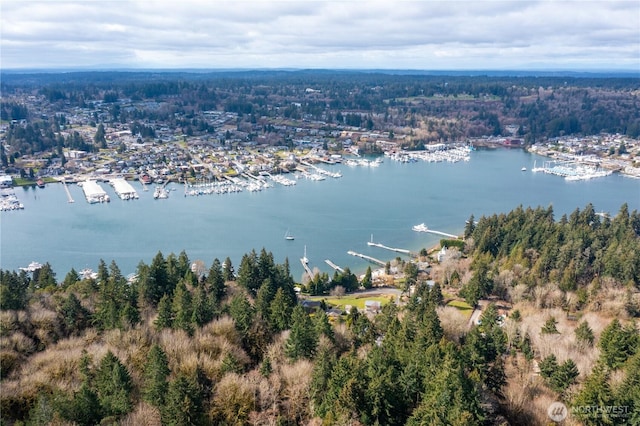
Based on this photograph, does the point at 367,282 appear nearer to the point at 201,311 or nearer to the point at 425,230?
the point at 201,311

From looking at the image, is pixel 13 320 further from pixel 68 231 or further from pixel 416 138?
pixel 416 138

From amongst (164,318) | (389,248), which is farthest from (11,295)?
(389,248)

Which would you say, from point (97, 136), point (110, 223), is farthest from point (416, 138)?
point (110, 223)

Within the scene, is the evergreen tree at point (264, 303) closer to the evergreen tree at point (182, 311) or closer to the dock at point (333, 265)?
the evergreen tree at point (182, 311)

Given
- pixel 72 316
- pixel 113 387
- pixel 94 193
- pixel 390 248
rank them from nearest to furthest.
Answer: pixel 113 387
pixel 72 316
pixel 390 248
pixel 94 193

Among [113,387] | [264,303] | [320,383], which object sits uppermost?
[113,387]

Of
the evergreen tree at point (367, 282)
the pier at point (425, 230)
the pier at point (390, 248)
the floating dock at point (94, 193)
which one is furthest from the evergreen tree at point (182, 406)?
the floating dock at point (94, 193)
